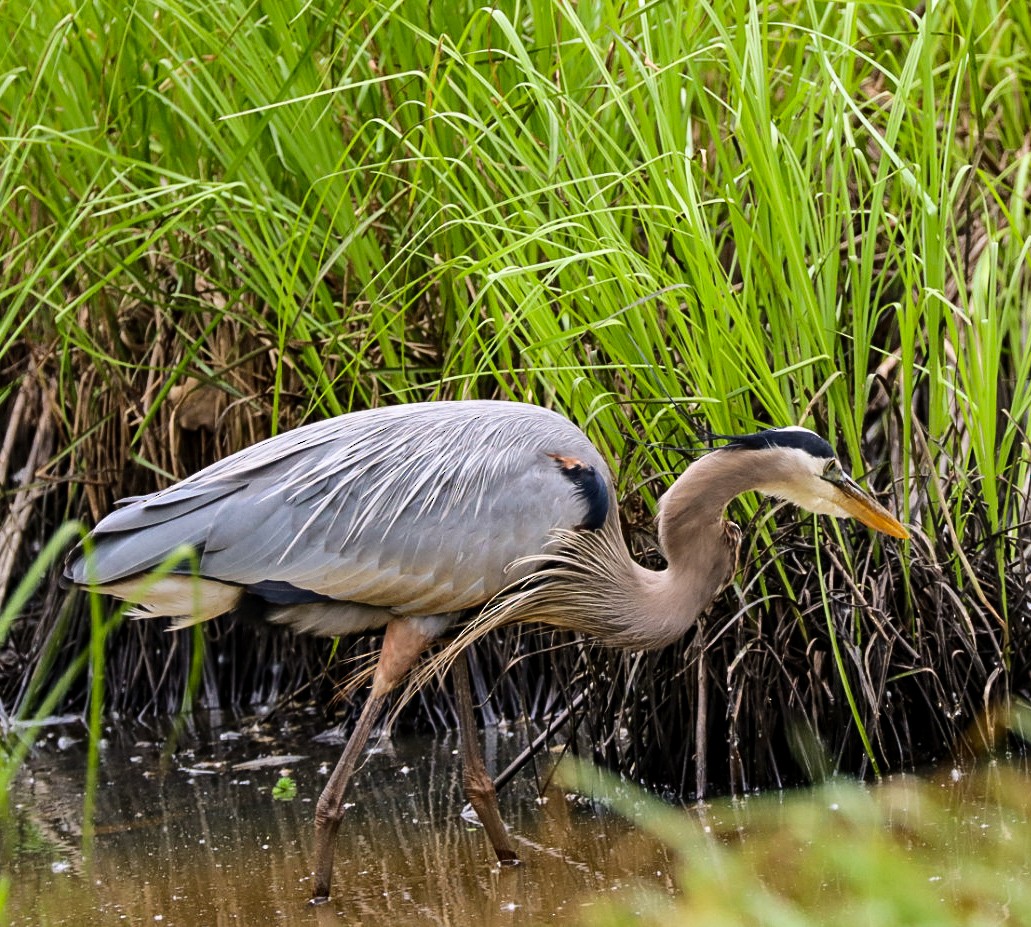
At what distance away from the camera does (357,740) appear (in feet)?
12.6

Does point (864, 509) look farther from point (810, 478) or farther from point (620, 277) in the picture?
point (620, 277)

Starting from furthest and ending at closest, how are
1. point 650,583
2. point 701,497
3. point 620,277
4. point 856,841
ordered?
1. point 650,583
2. point 701,497
3. point 620,277
4. point 856,841

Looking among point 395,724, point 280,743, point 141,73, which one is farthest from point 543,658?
point 141,73

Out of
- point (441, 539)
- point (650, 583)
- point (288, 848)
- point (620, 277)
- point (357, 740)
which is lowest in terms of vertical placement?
point (288, 848)

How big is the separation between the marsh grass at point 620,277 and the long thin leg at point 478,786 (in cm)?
42

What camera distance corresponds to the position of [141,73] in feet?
Answer: 15.8

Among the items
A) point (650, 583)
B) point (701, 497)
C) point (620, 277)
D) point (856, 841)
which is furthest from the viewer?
point (650, 583)

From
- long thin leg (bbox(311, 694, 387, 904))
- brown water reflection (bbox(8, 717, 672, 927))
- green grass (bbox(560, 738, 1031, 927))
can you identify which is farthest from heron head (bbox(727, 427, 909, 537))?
long thin leg (bbox(311, 694, 387, 904))

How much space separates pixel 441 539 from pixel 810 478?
969 millimetres

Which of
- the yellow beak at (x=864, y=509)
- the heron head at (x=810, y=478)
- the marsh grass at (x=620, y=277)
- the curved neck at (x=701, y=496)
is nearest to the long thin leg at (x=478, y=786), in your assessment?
the marsh grass at (x=620, y=277)

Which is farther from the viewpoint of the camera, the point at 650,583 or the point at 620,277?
the point at 650,583

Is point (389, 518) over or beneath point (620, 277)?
beneath

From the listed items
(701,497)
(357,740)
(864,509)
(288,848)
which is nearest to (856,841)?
(864,509)

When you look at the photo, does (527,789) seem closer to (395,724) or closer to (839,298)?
(395,724)
